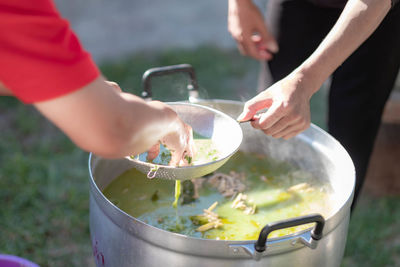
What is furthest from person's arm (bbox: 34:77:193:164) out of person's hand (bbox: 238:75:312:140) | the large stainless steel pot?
person's hand (bbox: 238:75:312:140)

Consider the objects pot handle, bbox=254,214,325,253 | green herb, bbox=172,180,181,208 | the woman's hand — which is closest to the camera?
pot handle, bbox=254,214,325,253

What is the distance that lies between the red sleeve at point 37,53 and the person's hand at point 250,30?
1.30m

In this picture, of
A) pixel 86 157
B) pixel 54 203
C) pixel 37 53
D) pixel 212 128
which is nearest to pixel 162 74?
pixel 212 128

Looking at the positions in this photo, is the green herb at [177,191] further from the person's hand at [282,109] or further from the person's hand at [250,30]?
the person's hand at [250,30]

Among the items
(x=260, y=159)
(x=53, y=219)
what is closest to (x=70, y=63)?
(x=260, y=159)

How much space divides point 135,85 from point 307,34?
1871mm

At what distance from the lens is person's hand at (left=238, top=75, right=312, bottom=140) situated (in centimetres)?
138

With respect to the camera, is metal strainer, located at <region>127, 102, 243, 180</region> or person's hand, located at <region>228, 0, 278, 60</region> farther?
person's hand, located at <region>228, 0, 278, 60</region>

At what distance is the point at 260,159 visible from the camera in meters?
1.97

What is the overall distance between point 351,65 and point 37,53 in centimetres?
145

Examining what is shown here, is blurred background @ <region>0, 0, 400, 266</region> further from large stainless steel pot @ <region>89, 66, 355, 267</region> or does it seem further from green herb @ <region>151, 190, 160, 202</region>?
large stainless steel pot @ <region>89, 66, 355, 267</region>

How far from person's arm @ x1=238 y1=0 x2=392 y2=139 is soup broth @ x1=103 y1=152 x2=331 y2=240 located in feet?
1.14

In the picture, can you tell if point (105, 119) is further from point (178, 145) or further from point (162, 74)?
point (162, 74)

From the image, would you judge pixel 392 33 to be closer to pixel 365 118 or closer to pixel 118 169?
pixel 365 118
